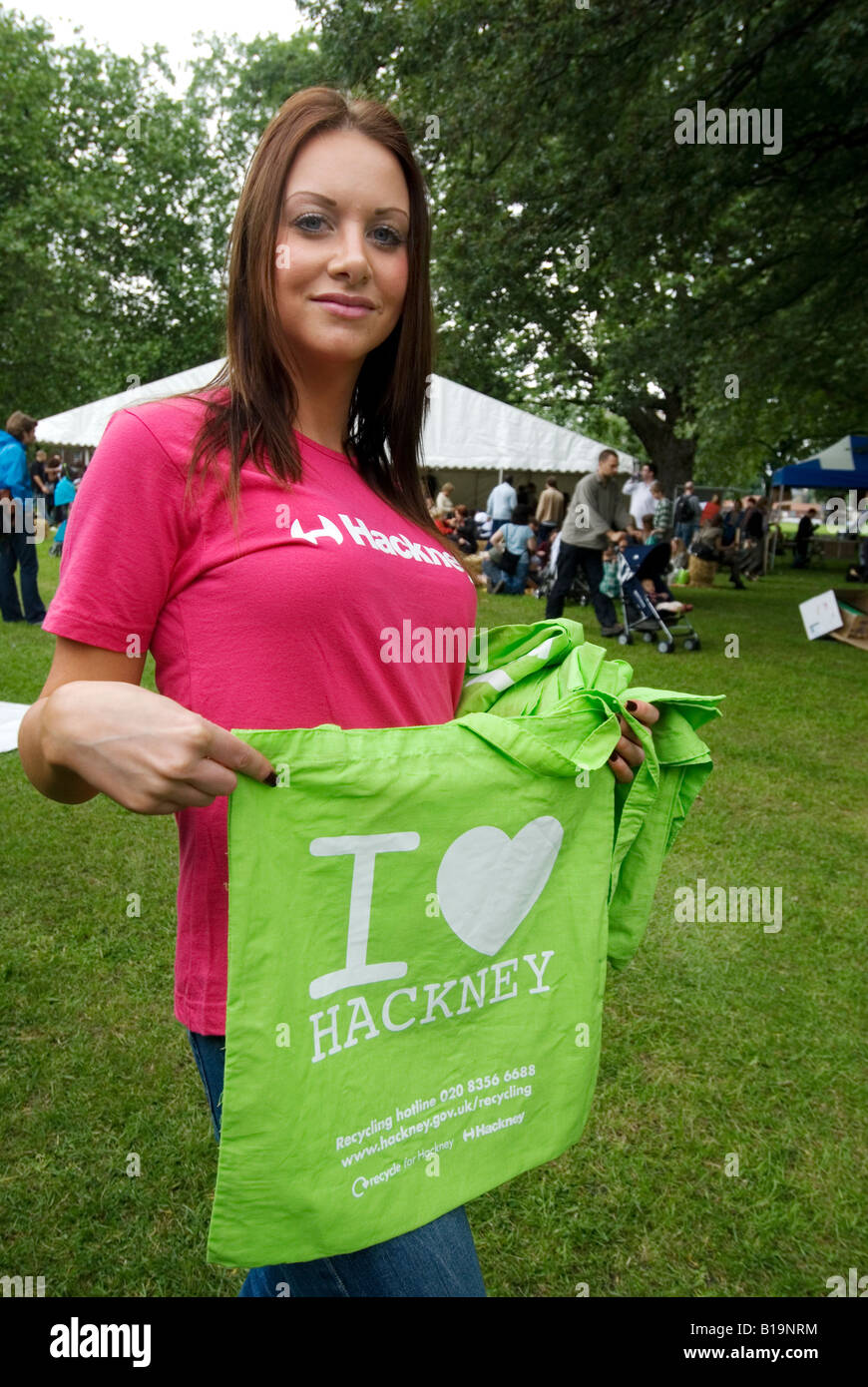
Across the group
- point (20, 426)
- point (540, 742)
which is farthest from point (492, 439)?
point (540, 742)

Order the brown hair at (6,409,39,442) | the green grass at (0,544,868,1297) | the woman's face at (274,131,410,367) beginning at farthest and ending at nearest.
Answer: the brown hair at (6,409,39,442), the green grass at (0,544,868,1297), the woman's face at (274,131,410,367)

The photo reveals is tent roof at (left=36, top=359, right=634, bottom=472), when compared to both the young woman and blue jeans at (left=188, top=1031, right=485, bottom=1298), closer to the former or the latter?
the young woman

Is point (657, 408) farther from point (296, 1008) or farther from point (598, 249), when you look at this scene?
point (296, 1008)

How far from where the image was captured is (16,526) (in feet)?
31.2

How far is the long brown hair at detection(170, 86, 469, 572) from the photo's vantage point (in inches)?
51.9

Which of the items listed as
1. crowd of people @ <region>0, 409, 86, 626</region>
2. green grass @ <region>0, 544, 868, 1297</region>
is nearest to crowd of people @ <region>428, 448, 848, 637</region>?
green grass @ <region>0, 544, 868, 1297</region>

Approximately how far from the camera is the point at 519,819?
4.48 ft

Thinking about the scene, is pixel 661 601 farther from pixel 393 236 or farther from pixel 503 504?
pixel 393 236

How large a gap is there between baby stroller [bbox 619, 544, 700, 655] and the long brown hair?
9.22m

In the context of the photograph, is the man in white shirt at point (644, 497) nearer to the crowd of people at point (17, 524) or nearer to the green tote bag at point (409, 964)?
the crowd of people at point (17, 524)

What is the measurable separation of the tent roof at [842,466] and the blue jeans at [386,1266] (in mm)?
21621

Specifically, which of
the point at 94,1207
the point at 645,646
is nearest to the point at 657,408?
the point at 645,646

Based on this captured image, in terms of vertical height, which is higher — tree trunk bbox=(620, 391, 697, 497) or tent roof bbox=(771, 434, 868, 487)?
tree trunk bbox=(620, 391, 697, 497)

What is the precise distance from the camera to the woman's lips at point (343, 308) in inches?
55.2
